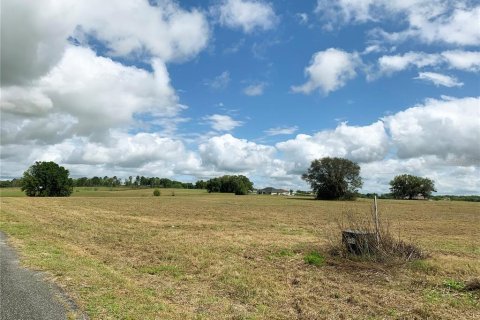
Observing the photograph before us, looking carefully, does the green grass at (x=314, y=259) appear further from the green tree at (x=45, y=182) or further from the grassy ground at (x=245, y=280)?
the green tree at (x=45, y=182)

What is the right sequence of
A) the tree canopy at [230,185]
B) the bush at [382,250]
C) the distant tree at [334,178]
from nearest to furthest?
the bush at [382,250] → the distant tree at [334,178] → the tree canopy at [230,185]

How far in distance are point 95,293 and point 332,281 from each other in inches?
226

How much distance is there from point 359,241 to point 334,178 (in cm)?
9609

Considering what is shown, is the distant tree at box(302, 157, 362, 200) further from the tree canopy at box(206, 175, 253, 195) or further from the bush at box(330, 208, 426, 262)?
the bush at box(330, 208, 426, 262)

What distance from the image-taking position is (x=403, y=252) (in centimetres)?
1305

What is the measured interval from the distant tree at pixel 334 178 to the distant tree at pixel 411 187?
52.1 meters

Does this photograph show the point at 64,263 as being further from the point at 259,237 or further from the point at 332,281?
the point at 259,237

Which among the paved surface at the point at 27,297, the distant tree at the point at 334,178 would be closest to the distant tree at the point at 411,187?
the distant tree at the point at 334,178

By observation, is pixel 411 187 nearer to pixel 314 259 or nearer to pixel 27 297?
pixel 314 259

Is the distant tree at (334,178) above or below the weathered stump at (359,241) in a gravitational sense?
above

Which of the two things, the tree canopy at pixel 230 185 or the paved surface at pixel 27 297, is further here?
the tree canopy at pixel 230 185

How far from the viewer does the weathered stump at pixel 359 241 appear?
12.9m

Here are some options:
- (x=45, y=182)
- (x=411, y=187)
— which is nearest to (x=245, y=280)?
(x=45, y=182)

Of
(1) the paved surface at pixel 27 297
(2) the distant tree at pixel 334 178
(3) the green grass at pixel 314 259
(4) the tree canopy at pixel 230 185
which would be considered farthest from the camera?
(4) the tree canopy at pixel 230 185
